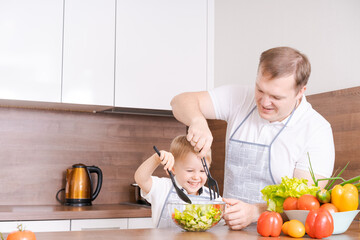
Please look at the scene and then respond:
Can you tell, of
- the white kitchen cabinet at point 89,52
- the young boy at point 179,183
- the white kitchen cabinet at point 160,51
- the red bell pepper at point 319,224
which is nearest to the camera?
the red bell pepper at point 319,224

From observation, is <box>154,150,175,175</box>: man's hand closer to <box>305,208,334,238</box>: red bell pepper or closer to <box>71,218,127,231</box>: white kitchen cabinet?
<box>305,208,334,238</box>: red bell pepper

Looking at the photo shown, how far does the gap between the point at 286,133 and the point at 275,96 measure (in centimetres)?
20

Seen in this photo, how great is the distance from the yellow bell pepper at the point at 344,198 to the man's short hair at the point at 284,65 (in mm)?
425

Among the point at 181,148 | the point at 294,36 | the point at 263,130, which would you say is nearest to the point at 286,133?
the point at 263,130

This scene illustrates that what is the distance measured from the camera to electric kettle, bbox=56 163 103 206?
2750 millimetres

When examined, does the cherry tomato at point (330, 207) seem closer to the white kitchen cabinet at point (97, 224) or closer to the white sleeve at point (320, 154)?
the white sleeve at point (320, 154)

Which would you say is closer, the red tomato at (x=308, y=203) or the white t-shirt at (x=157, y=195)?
the red tomato at (x=308, y=203)

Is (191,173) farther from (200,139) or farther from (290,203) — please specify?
(290,203)

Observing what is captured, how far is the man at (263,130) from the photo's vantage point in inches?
62.6

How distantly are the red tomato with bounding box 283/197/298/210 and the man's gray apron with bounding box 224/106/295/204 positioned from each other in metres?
0.38

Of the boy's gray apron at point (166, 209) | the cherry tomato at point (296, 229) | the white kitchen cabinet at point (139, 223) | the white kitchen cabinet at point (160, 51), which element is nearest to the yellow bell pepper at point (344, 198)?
the cherry tomato at point (296, 229)

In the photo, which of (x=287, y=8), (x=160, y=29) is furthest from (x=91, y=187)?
(x=287, y=8)

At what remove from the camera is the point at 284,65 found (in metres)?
1.59

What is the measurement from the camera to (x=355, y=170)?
1.98 m
